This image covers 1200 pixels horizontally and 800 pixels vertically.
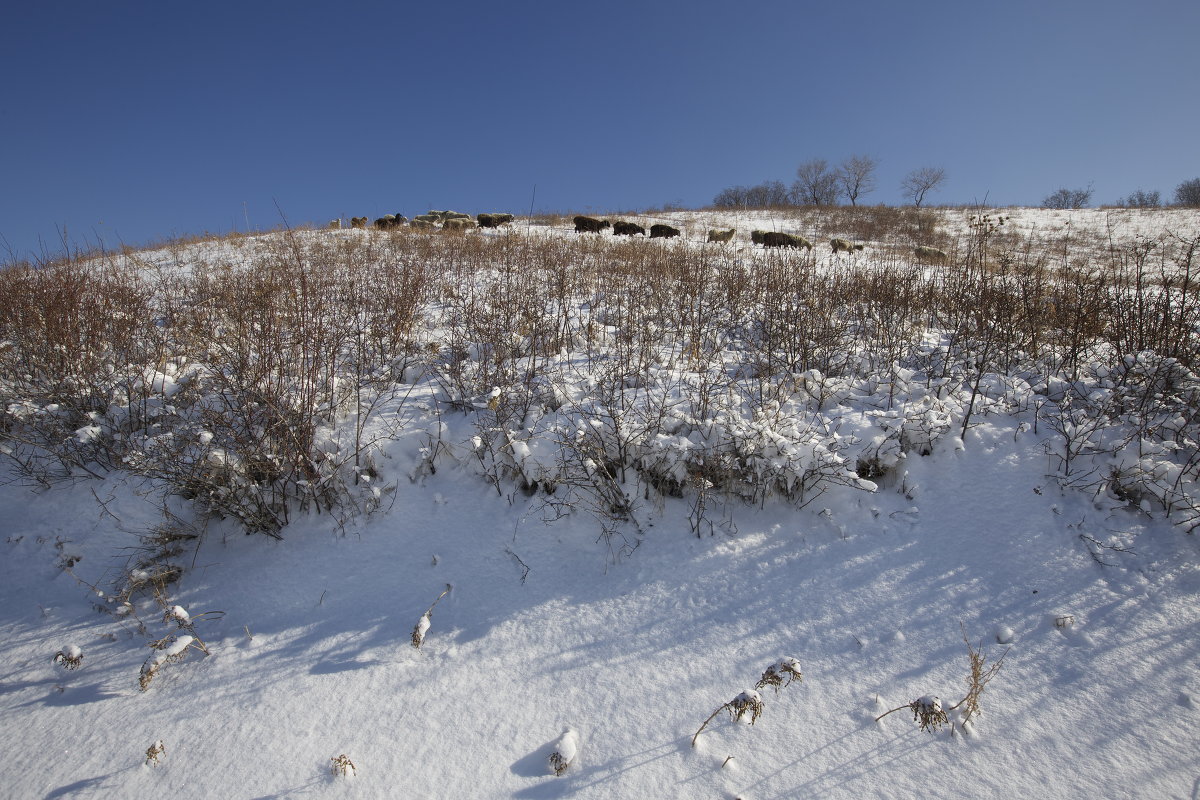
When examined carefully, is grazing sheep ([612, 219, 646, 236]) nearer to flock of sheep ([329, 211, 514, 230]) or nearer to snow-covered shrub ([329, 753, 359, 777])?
flock of sheep ([329, 211, 514, 230])

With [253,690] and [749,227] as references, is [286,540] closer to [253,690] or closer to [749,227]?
[253,690]

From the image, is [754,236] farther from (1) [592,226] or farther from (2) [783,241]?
(1) [592,226]

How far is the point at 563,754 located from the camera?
1.91 meters

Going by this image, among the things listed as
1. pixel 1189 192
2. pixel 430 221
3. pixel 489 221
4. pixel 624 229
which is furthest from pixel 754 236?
pixel 1189 192

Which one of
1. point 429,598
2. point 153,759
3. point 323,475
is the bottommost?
point 153,759

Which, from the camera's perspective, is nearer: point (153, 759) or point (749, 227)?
point (153, 759)

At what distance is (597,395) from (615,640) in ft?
5.72

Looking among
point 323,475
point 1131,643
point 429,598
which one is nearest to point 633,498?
point 429,598

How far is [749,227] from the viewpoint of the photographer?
18719 millimetres

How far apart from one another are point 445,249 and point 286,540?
8.02m

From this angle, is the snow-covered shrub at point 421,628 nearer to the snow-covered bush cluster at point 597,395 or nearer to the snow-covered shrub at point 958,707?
the snow-covered bush cluster at point 597,395

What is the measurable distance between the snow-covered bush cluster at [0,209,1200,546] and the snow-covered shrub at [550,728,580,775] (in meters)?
1.20

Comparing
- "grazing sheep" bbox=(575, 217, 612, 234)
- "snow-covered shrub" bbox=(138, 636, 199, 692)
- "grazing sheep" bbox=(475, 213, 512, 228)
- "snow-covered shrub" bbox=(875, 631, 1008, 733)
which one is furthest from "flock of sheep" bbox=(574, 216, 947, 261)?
"snow-covered shrub" bbox=(138, 636, 199, 692)

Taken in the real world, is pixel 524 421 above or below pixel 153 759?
above
